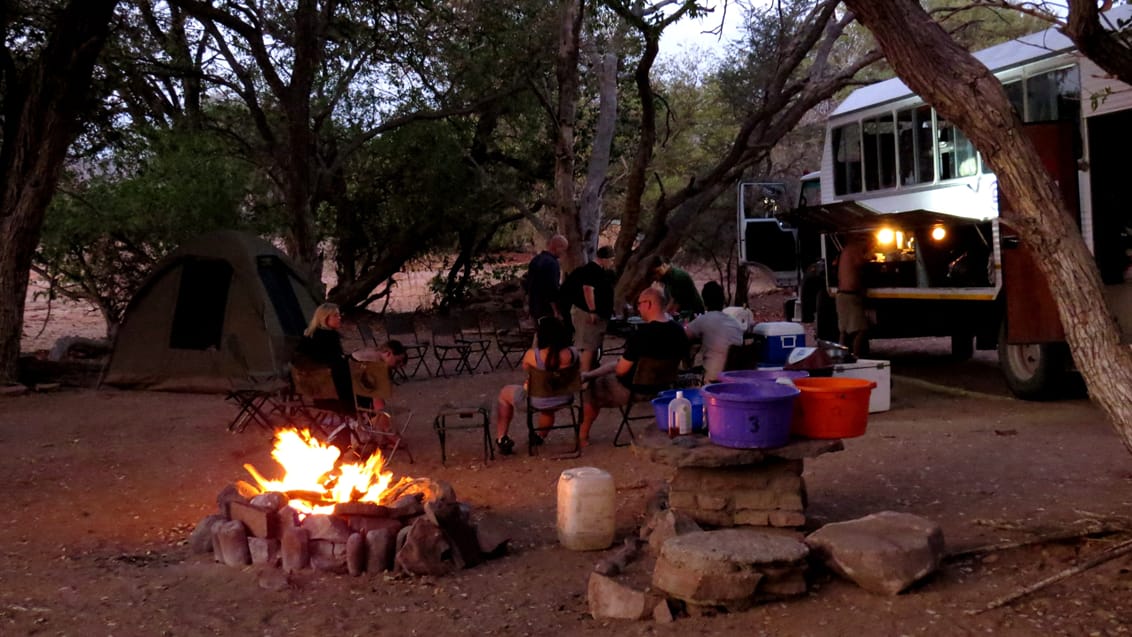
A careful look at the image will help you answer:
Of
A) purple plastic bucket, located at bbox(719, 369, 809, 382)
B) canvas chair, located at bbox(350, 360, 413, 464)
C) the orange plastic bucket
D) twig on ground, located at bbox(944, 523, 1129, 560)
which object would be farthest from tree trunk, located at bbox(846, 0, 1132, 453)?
canvas chair, located at bbox(350, 360, 413, 464)

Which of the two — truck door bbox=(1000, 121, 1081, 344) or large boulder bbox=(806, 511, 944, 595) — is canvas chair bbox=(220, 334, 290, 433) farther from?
truck door bbox=(1000, 121, 1081, 344)

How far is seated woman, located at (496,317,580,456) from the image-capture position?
6.88 metres

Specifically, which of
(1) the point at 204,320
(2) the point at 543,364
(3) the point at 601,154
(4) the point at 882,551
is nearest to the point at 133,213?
(1) the point at 204,320

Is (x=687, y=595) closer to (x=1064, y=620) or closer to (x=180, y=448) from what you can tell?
(x=1064, y=620)

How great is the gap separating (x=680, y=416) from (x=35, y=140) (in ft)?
29.0

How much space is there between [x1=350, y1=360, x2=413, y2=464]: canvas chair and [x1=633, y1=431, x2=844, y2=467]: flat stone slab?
8.48 feet

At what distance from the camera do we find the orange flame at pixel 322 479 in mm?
5238

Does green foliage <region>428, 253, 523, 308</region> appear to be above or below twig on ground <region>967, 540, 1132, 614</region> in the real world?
above

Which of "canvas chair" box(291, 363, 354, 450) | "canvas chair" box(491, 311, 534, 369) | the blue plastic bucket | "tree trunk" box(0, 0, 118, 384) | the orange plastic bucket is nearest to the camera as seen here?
the orange plastic bucket

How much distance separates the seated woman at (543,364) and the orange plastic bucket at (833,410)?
2.40 metres

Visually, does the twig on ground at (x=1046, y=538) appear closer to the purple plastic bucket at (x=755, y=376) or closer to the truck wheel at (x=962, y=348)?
the purple plastic bucket at (x=755, y=376)

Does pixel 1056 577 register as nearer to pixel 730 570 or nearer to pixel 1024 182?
pixel 730 570

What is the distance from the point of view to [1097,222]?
7.55 meters

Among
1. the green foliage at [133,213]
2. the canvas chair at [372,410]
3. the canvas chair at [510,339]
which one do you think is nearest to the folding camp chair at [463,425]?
the canvas chair at [372,410]
